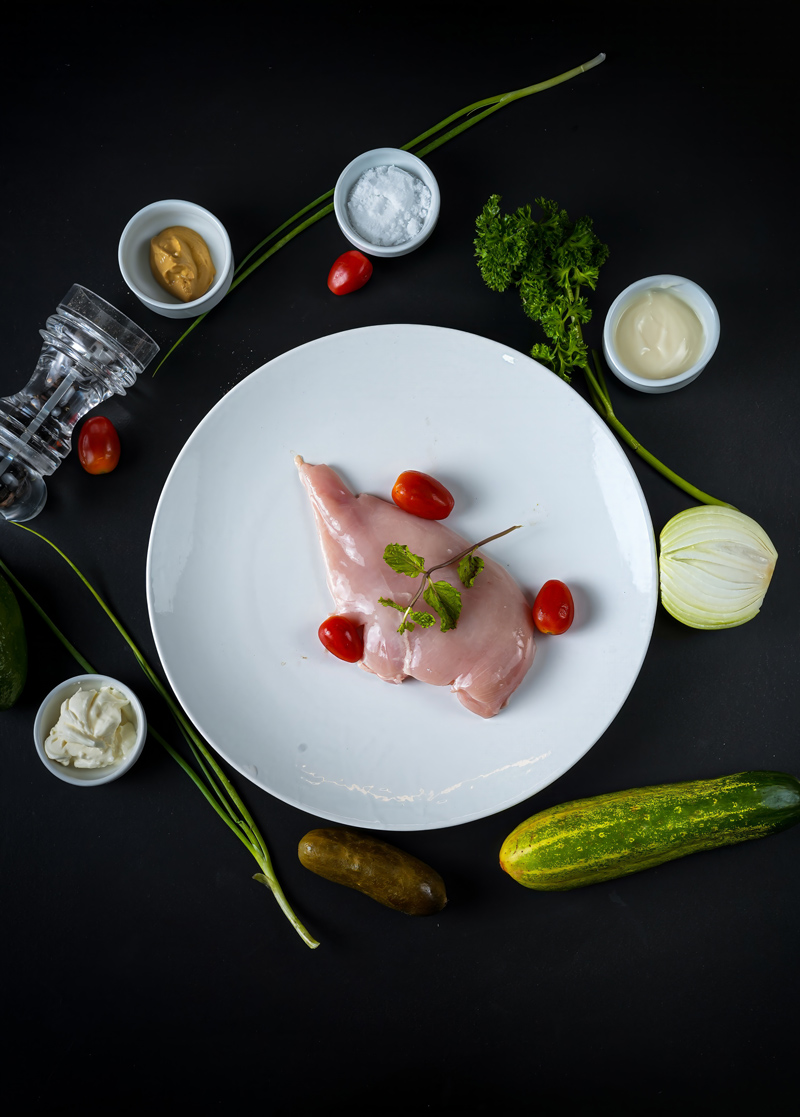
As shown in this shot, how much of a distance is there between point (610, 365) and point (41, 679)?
6.07ft

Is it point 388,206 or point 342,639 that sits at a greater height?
point 388,206

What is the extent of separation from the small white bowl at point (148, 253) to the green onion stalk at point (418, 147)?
73mm

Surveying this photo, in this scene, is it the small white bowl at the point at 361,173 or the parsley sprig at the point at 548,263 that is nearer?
the parsley sprig at the point at 548,263

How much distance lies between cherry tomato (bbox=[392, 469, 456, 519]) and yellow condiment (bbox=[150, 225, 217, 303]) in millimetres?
800

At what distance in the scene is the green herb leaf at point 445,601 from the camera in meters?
1.84

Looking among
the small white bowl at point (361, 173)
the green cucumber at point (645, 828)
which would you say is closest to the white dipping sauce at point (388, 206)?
the small white bowl at point (361, 173)

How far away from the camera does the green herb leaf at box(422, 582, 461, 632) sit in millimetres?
1844

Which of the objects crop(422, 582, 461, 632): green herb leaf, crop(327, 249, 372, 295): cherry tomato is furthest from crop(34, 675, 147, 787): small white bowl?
crop(327, 249, 372, 295): cherry tomato

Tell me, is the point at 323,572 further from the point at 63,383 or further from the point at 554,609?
the point at 63,383

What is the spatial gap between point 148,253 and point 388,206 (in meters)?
0.69

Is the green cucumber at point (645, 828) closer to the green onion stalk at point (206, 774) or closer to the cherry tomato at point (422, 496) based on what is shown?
the green onion stalk at point (206, 774)

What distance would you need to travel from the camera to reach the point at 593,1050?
2.10m

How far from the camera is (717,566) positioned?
203cm

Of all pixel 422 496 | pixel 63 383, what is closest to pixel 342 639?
pixel 422 496
